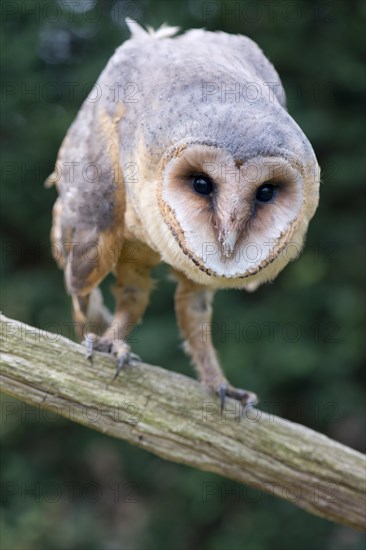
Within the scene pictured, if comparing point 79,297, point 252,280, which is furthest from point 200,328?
point 252,280

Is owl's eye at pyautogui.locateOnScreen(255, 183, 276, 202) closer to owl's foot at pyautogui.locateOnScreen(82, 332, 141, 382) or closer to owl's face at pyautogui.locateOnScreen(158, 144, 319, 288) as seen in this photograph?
owl's face at pyautogui.locateOnScreen(158, 144, 319, 288)

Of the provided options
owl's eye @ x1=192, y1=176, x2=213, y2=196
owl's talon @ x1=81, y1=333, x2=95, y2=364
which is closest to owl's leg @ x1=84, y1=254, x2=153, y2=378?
owl's talon @ x1=81, y1=333, x2=95, y2=364

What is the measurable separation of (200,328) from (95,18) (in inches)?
130

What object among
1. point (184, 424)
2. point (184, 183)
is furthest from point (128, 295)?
point (184, 183)

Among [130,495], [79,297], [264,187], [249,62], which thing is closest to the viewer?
[264,187]

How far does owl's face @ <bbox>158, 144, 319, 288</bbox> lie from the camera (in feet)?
7.68

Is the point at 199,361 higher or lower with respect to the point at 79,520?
higher

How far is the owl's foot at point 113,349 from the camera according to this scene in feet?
10.1

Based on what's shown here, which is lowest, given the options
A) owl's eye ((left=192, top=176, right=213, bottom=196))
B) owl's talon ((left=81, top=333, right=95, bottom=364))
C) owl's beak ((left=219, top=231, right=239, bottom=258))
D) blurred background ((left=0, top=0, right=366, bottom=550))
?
blurred background ((left=0, top=0, right=366, bottom=550))

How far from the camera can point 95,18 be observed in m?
5.97

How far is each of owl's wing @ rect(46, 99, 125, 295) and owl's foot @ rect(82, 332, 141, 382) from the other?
0.30 m

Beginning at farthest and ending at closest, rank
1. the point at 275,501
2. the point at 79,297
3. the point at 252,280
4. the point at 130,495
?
the point at 130,495 < the point at 275,501 < the point at 79,297 < the point at 252,280

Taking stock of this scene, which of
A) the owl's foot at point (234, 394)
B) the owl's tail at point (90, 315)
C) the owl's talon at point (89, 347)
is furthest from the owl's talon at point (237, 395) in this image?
the owl's tail at point (90, 315)

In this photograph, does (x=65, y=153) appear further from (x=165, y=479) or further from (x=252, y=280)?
(x=165, y=479)
